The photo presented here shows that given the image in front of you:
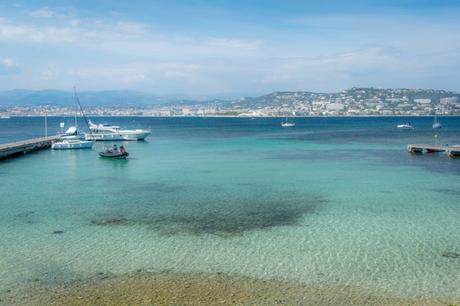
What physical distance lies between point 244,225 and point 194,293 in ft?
23.8

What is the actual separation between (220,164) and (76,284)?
29690mm

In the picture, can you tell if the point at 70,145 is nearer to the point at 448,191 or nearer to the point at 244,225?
the point at 244,225

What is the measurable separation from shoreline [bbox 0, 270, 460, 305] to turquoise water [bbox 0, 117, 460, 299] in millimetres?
521

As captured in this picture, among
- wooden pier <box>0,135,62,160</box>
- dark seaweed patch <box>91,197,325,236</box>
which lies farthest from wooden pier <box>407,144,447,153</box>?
wooden pier <box>0,135,62,160</box>

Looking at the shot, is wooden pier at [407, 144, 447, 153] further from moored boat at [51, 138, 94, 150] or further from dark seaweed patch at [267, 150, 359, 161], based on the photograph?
moored boat at [51, 138, 94, 150]

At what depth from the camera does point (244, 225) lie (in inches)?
806

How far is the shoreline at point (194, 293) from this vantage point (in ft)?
42.2

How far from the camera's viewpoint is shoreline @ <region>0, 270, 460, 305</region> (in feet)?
42.2

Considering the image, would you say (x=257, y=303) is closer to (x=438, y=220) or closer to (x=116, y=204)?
(x=438, y=220)

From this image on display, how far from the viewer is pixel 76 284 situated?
1409 centimetres

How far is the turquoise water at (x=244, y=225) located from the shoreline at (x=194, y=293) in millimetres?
521

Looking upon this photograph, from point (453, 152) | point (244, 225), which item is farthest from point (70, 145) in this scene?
point (244, 225)

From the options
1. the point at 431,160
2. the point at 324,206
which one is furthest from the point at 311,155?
the point at 324,206

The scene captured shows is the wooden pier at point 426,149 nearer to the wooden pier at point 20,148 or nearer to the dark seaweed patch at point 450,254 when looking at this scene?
the dark seaweed patch at point 450,254
